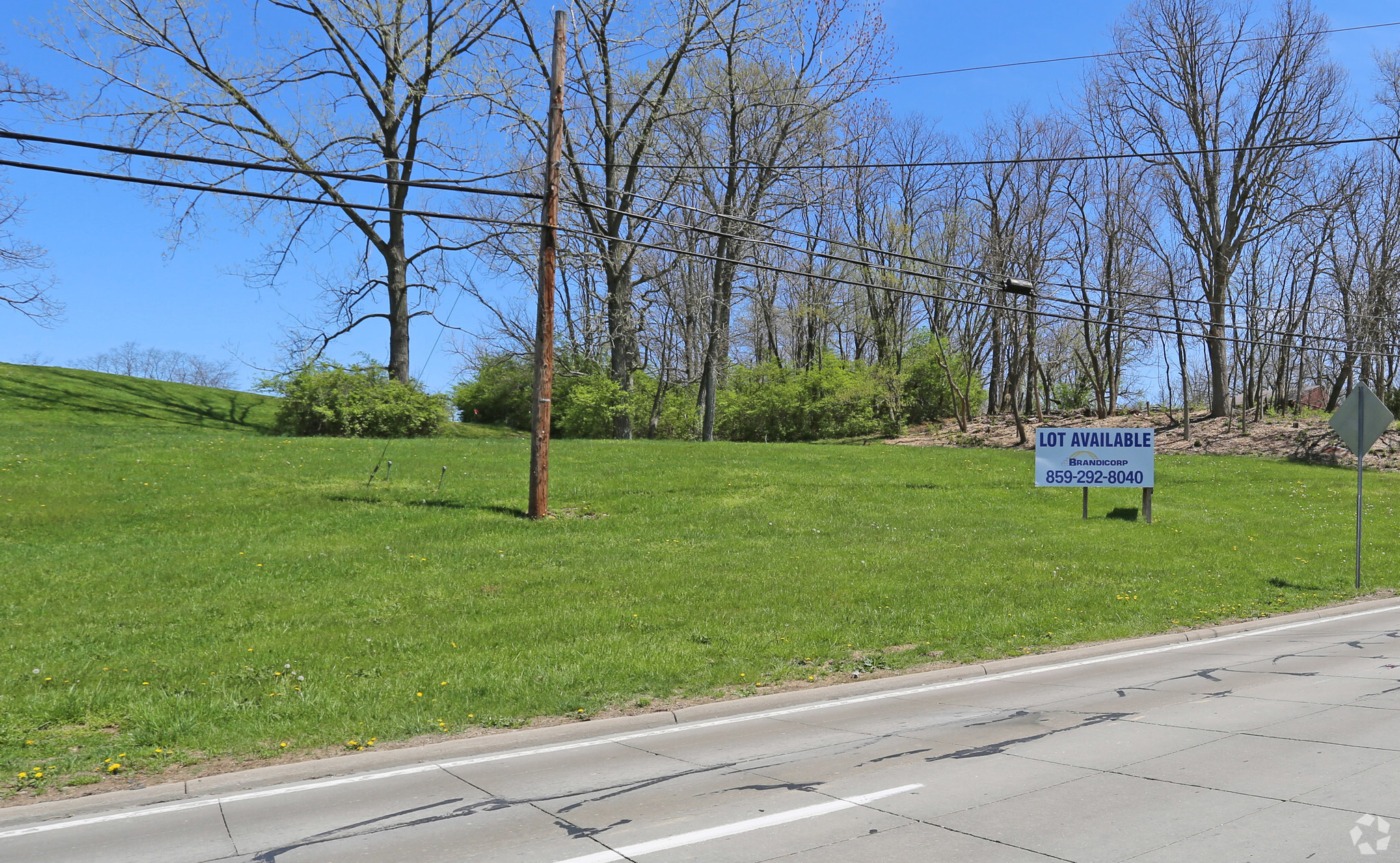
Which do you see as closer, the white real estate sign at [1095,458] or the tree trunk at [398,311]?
the white real estate sign at [1095,458]

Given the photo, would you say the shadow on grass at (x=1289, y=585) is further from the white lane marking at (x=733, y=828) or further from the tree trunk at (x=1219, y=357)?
the tree trunk at (x=1219, y=357)

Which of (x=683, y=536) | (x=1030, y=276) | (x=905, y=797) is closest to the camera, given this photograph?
(x=905, y=797)

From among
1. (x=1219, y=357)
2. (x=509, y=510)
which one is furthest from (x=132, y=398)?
(x=1219, y=357)

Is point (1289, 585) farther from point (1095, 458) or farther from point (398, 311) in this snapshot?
point (398, 311)

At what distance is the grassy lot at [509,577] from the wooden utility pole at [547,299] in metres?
0.95

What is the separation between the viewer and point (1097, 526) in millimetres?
18641

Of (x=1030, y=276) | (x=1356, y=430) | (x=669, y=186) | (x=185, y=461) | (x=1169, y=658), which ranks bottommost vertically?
(x=1169, y=658)

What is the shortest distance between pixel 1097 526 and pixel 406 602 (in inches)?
574

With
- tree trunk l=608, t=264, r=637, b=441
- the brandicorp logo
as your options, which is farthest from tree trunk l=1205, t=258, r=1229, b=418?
the brandicorp logo

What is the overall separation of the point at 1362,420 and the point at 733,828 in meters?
15.1

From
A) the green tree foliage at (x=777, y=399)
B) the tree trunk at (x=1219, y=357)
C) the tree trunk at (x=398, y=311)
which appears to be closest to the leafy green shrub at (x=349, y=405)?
the tree trunk at (x=398, y=311)

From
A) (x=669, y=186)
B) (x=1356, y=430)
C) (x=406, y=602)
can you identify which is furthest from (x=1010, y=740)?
(x=669, y=186)

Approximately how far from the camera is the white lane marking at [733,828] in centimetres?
463

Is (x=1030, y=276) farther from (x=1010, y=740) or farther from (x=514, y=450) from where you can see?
(x=1010, y=740)
